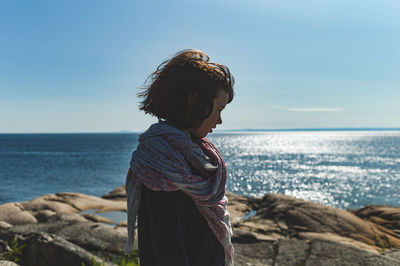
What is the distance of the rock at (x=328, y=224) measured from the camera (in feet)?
30.6

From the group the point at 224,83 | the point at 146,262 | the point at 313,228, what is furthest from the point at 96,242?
the point at 313,228

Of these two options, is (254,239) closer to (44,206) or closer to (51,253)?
(51,253)

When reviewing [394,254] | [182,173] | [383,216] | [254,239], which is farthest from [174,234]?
[383,216]

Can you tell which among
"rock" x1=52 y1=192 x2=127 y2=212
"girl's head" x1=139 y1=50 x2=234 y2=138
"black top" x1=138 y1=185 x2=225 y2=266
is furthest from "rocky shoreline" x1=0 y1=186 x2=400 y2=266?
"girl's head" x1=139 y1=50 x2=234 y2=138

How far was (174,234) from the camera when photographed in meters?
1.39

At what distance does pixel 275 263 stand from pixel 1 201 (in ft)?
75.4

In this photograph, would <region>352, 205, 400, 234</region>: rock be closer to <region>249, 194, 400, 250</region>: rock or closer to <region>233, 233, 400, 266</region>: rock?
<region>249, 194, 400, 250</region>: rock

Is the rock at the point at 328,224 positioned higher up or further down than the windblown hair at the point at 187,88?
further down

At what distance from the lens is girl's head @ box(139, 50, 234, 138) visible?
1.54m

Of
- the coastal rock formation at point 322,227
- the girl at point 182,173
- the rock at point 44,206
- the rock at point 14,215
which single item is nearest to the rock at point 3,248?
the girl at point 182,173

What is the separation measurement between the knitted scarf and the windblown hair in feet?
0.27

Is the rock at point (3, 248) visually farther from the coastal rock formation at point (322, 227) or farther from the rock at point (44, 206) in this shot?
the rock at point (44, 206)

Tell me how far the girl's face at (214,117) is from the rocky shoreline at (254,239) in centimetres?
366

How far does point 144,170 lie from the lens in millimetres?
1476
